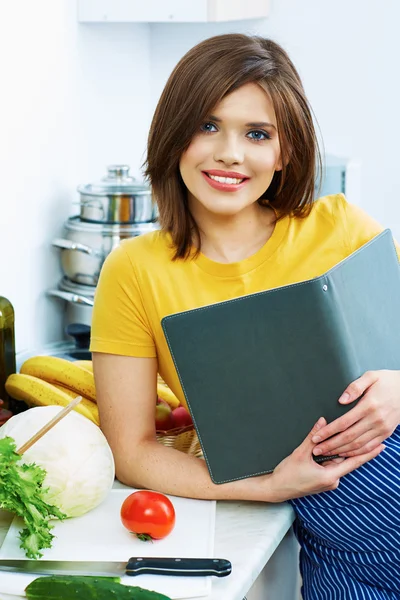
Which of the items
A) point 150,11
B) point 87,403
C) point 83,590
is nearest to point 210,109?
point 87,403

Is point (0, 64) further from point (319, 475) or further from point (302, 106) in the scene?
point (319, 475)

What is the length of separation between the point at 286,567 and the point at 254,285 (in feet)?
1.49

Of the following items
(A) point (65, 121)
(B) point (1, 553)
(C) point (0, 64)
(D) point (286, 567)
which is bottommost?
(D) point (286, 567)

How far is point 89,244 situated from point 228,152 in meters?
0.93

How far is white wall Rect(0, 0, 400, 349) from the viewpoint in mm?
2045

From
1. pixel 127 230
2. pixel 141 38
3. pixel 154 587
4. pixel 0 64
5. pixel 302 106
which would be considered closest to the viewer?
pixel 154 587

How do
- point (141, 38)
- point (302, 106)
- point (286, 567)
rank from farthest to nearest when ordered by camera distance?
point (141, 38)
point (286, 567)
point (302, 106)

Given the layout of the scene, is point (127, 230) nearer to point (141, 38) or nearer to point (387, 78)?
point (141, 38)

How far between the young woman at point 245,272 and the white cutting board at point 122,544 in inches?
3.0

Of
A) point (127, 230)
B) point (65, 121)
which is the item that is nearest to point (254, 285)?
point (127, 230)

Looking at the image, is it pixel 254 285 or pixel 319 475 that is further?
pixel 254 285

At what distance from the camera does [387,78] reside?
2.91 metres

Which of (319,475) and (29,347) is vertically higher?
(319,475)

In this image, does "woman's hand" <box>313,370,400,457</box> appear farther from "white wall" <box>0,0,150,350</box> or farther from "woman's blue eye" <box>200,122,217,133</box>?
"white wall" <box>0,0,150,350</box>
